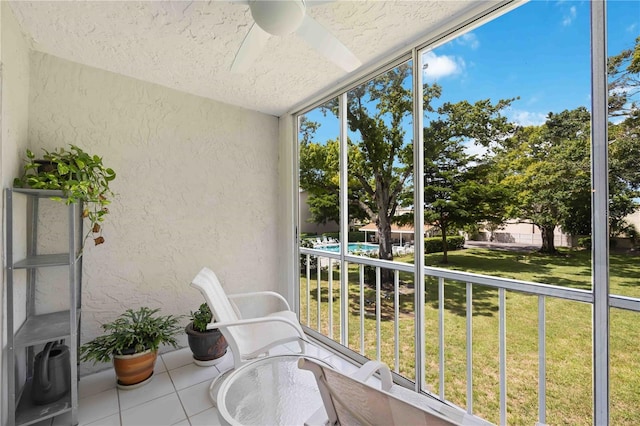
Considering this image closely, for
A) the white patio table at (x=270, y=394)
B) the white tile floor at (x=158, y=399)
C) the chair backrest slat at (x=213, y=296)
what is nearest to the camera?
the white patio table at (x=270, y=394)

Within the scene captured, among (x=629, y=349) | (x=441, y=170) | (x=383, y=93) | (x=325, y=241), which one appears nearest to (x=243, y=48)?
(x=383, y=93)

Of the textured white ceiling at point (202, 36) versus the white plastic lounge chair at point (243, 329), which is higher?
the textured white ceiling at point (202, 36)

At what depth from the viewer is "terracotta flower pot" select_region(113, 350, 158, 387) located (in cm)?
196

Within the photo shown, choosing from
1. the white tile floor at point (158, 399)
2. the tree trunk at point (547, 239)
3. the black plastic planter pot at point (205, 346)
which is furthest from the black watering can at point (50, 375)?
the tree trunk at point (547, 239)

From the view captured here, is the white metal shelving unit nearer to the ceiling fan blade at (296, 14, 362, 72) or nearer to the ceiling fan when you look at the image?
the ceiling fan

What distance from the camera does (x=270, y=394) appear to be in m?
1.24

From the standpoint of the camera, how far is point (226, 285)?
2.91 m

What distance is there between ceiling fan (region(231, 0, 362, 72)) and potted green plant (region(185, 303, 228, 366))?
6.67 feet

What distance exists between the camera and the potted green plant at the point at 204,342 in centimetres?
230

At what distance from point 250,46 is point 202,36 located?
1.86 feet

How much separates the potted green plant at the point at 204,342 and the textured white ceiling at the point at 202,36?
211 centimetres

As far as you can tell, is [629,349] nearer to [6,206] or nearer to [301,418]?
[301,418]

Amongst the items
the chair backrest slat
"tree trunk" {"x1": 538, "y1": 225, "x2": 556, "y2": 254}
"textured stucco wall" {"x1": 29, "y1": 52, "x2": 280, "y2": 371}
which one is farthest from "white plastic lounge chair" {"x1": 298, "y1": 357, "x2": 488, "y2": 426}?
"textured stucco wall" {"x1": 29, "y1": 52, "x2": 280, "y2": 371}

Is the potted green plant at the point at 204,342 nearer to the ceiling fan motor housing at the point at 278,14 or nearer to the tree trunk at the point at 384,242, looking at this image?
the tree trunk at the point at 384,242
